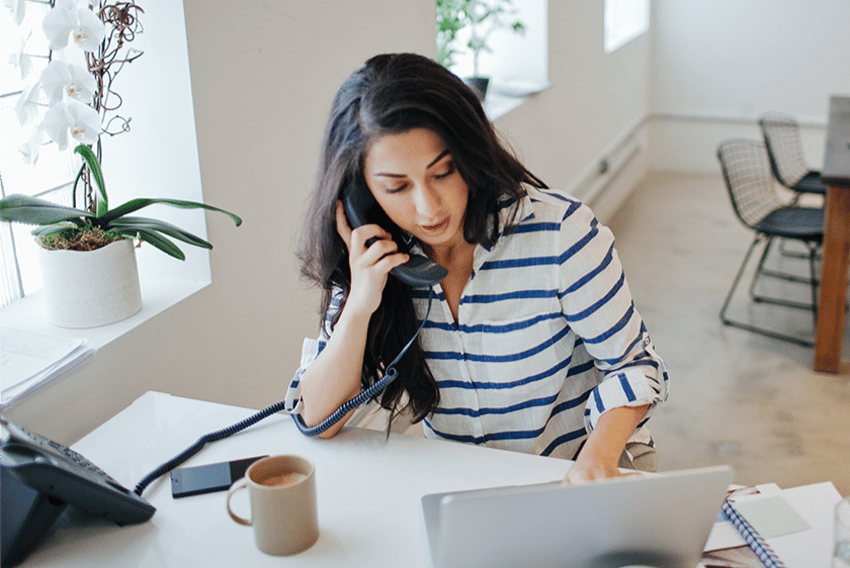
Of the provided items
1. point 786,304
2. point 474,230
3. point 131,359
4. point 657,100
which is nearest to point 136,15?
point 131,359

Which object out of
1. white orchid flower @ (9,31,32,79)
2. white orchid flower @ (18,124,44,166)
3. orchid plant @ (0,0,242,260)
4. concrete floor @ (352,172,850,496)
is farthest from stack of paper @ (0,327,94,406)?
concrete floor @ (352,172,850,496)

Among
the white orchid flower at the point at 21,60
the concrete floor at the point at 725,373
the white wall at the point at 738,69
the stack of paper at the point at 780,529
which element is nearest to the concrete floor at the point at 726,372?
the concrete floor at the point at 725,373

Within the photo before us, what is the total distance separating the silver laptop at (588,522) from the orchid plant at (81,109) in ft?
2.27

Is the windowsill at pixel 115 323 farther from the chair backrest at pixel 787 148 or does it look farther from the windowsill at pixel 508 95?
the chair backrest at pixel 787 148

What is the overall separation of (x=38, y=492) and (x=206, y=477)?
0.21m

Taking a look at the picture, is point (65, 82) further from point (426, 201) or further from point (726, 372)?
point (726, 372)

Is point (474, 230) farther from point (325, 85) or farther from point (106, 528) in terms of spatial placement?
point (325, 85)

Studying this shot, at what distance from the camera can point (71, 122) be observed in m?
1.16

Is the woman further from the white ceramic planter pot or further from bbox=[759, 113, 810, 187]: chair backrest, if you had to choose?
bbox=[759, 113, 810, 187]: chair backrest

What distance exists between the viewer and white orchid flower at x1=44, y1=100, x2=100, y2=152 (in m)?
Result: 1.14

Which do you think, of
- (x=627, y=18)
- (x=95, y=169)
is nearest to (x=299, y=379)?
(x=95, y=169)

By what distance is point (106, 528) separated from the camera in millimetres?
945

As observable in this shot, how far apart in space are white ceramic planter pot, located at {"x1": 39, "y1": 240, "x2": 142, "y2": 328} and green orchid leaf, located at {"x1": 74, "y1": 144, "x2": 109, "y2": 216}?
0.07 metres

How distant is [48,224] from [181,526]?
1.75ft
